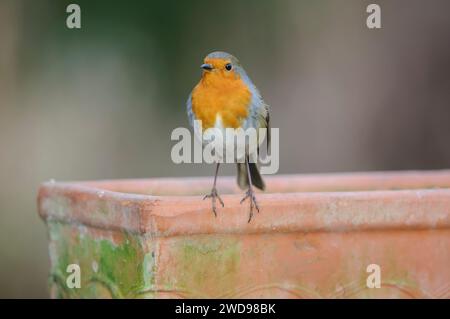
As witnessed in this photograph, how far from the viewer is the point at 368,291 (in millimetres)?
2080

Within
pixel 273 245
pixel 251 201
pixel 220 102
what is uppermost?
pixel 220 102

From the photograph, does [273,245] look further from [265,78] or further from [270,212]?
[265,78]

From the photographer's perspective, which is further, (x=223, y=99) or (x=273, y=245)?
(x=223, y=99)

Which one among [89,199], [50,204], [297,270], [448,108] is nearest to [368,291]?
[297,270]

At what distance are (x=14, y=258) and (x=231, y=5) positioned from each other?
2046mm

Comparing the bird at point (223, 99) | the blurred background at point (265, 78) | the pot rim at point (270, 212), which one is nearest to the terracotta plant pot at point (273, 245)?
the pot rim at point (270, 212)

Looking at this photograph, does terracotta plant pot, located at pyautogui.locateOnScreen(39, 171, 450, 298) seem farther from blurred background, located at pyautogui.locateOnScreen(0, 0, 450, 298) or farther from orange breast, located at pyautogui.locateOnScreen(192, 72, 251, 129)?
blurred background, located at pyautogui.locateOnScreen(0, 0, 450, 298)

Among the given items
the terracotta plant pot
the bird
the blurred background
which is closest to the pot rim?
the terracotta plant pot

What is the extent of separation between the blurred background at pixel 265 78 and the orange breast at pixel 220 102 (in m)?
2.24

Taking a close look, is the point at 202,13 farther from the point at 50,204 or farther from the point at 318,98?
the point at 50,204

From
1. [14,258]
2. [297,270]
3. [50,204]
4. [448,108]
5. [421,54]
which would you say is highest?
[421,54]

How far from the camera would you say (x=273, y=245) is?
2.05 meters

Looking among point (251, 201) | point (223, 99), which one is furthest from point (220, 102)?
point (251, 201)

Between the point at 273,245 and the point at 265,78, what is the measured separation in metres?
2.86
